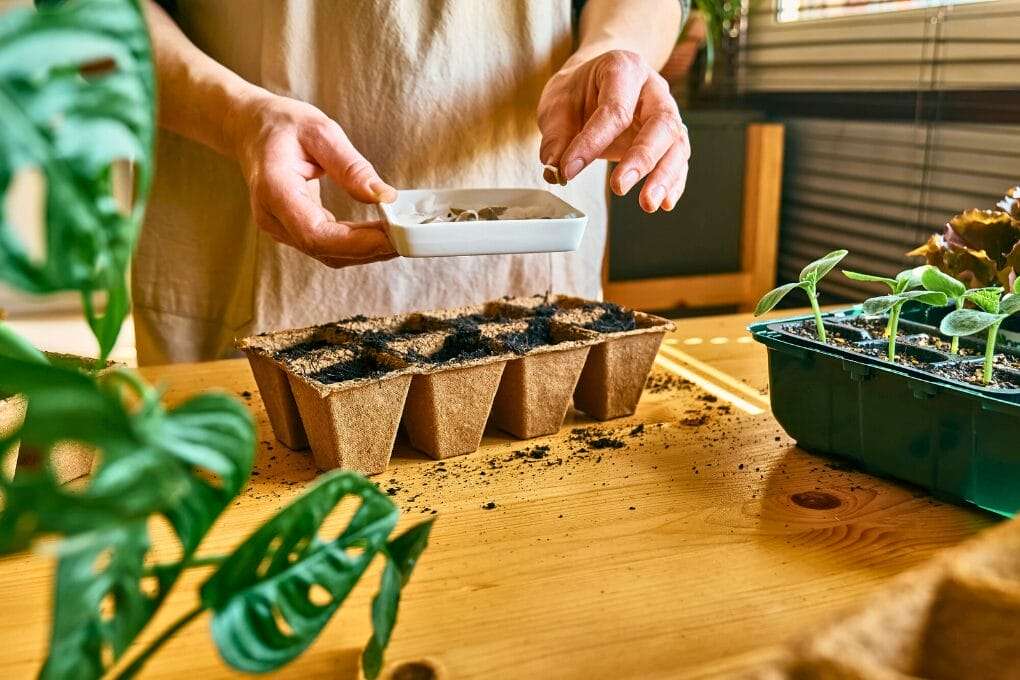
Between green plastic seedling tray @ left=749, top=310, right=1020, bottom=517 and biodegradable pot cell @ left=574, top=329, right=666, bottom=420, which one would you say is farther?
biodegradable pot cell @ left=574, top=329, right=666, bottom=420

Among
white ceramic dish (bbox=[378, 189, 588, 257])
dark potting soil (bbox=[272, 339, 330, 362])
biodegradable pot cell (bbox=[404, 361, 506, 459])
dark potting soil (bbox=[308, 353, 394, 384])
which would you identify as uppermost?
white ceramic dish (bbox=[378, 189, 588, 257])

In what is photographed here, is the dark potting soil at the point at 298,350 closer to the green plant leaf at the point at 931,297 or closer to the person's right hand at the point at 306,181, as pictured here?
the person's right hand at the point at 306,181

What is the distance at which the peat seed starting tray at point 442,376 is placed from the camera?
0.82 metres

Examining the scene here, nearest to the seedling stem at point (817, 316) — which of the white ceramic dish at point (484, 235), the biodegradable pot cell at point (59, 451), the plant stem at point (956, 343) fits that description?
the plant stem at point (956, 343)

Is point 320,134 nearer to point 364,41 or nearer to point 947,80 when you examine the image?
point 364,41

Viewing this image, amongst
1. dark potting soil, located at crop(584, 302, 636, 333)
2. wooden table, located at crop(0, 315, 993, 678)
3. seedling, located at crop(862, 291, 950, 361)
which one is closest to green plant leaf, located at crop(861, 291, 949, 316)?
seedling, located at crop(862, 291, 950, 361)

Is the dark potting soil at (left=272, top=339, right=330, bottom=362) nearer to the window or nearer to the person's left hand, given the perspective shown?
the person's left hand

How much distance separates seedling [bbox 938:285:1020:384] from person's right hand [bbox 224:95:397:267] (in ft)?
1.77

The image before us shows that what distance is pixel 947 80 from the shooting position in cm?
208

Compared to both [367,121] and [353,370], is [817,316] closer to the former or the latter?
[353,370]

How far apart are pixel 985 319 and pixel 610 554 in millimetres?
346

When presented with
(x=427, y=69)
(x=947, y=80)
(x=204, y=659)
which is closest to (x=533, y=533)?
(x=204, y=659)

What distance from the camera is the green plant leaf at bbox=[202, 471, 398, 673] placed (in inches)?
15.3

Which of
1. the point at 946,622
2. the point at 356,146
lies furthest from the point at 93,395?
the point at 356,146
